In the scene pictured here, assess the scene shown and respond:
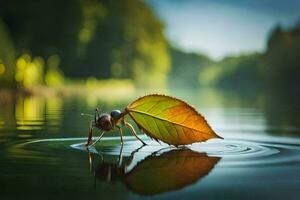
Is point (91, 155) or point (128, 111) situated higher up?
point (128, 111)

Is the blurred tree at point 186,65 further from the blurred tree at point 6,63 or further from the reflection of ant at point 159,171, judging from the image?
the reflection of ant at point 159,171

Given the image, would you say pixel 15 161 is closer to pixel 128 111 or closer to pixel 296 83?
pixel 128 111

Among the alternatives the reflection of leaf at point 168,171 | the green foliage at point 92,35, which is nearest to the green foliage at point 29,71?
the green foliage at point 92,35

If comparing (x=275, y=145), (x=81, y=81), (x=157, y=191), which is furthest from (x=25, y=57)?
(x=157, y=191)

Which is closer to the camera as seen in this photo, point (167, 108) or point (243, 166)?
point (243, 166)

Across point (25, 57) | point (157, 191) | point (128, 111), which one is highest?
point (25, 57)

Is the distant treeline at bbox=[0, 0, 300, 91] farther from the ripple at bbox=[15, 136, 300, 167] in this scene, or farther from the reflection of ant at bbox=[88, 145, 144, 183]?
the reflection of ant at bbox=[88, 145, 144, 183]

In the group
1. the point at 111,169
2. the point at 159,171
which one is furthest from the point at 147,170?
the point at 111,169

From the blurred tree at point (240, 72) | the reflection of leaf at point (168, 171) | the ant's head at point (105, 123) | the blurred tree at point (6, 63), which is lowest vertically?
the reflection of leaf at point (168, 171)
